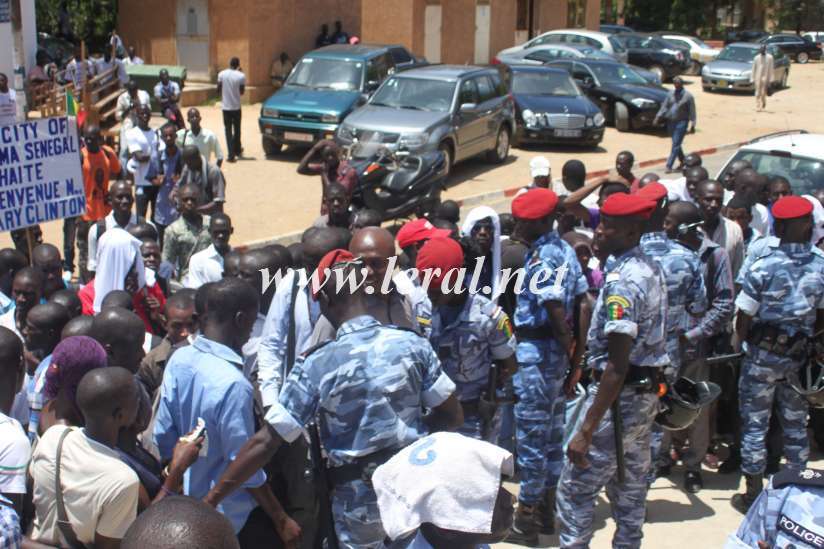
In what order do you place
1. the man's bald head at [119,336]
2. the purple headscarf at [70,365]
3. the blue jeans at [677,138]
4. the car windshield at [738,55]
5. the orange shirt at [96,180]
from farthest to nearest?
the car windshield at [738,55] → the blue jeans at [677,138] → the orange shirt at [96,180] → the man's bald head at [119,336] → the purple headscarf at [70,365]

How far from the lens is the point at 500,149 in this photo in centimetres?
1767

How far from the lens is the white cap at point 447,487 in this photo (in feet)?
8.30

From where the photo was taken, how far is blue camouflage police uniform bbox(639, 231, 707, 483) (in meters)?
5.55

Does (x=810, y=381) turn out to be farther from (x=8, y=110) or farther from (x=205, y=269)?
(x=8, y=110)

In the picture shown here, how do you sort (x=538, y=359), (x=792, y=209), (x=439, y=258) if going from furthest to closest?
(x=792, y=209) → (x=538, y=359) → (x=439, y=258)

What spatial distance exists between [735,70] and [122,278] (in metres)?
27.2

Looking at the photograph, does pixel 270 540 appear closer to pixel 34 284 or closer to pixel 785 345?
pixel 34 284

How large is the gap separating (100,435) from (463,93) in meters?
13.4

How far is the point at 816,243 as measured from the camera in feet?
25.0

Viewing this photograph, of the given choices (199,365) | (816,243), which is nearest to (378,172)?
(816,243)

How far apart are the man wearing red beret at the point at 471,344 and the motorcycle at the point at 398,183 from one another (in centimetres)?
740

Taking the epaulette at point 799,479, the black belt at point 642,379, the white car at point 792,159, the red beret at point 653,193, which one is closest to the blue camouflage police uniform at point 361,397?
the epaulette at point 799,479

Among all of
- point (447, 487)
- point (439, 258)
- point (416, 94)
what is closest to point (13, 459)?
point (447, 487)

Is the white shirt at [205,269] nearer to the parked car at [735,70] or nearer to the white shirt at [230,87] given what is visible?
the white shirt at [230,87]
